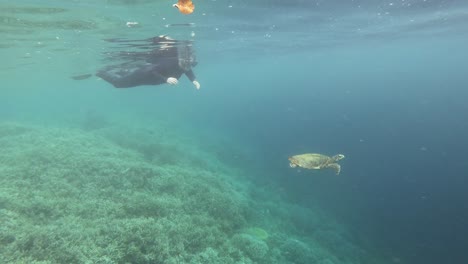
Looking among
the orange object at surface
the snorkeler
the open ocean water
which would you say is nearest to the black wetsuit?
the snorkeler

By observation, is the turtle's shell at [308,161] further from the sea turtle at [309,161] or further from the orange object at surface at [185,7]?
the orange object at surface at [185,7]

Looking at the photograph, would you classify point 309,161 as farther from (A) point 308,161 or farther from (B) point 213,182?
(B) point 213,182

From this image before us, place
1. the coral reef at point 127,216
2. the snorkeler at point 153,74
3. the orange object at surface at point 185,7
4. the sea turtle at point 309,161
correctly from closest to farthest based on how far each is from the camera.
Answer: the orange object at surface at point 185,7, the sea turtle at point 309,161, the coral reef at point 127,216, the snorkeler at point 153,74

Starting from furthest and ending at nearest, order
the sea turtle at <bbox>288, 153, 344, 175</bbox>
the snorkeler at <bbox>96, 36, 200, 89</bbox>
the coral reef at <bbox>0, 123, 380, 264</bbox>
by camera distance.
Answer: the snorkeler at <bbox>96, 36, 200, 89</bbox> → the coral reef at <bbox>0, 123, 380, 264</bbox> → the sea turtle at <bbox>288, 153, 344, 175</bbox>

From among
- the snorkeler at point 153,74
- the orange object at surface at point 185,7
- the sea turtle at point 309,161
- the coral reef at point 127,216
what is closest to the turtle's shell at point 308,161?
the sea turtle at point 309,161

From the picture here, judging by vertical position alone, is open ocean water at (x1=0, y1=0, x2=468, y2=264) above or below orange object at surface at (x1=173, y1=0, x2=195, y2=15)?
below

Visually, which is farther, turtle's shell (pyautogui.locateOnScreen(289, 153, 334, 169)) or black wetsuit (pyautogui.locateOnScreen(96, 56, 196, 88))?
black wetsuit (pyautogui.locateOnScreen(96, 56, 196, 88))

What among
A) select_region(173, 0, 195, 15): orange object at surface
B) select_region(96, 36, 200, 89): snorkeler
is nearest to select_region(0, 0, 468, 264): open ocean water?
select_region(96, 36, 200, 89): snorkeler

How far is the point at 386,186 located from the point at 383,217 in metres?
4.69

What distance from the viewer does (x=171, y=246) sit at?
963cm

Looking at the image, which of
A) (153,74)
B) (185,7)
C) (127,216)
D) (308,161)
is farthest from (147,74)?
(185,7)

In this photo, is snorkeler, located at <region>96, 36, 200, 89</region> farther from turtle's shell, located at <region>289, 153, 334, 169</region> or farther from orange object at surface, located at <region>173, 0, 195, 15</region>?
orange object at surface, located at <region>173, 0, 195, 15</region>

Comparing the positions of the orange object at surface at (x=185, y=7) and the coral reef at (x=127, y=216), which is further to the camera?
the coral reef at (x=127, y=216)

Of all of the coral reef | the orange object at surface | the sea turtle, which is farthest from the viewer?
the coral reef
